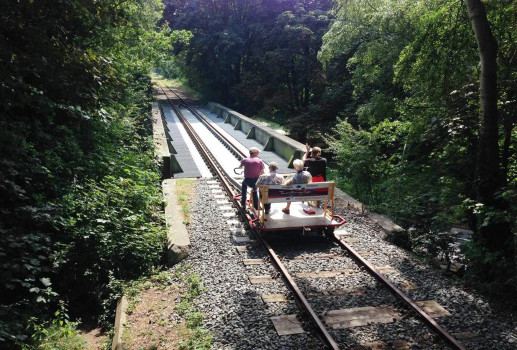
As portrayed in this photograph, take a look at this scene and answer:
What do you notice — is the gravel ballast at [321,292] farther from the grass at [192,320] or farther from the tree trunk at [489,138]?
the tree trunk at [489,138]

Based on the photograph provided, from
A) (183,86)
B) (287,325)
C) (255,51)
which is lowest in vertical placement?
(287,325)

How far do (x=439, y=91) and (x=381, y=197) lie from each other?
14.0 feet

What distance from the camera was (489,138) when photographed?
7.46 metres

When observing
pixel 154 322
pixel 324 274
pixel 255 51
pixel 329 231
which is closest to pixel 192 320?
pixel 154 322

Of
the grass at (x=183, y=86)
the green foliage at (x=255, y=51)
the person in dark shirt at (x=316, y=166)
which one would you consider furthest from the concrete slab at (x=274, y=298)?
the grass at (x=183, y=86)

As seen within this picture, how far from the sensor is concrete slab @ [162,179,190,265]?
798 cm

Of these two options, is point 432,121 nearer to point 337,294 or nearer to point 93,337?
point 337,294

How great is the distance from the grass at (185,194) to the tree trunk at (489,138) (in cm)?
633

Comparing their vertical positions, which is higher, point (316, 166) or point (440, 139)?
point (440, 139)

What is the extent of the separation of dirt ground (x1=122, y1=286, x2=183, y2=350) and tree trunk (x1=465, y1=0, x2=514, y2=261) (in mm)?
5616

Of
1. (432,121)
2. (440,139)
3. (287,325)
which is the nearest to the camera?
(287,325)

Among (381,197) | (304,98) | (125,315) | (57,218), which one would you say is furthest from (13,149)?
(304,98)

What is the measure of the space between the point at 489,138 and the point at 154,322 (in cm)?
651

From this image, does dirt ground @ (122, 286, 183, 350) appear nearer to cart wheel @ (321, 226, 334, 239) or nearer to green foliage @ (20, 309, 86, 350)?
green foliage @ (20, 309, 86, 350)
